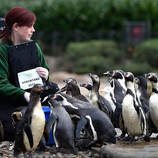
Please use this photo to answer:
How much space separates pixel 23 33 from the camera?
6.16 meters

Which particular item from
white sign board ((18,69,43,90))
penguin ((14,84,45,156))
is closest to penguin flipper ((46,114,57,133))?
penguin ((14,84,45,156))

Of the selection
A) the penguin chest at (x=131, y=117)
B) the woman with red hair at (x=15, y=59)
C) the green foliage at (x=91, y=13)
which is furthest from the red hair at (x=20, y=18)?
the green foliage at (x=91, y=13)

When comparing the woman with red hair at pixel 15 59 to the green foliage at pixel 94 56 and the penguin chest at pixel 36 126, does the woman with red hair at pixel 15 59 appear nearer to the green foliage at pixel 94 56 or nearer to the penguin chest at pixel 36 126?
the penguin chest at pixel 36 126

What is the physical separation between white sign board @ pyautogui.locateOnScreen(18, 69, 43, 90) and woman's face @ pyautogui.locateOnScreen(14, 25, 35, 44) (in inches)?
14.9

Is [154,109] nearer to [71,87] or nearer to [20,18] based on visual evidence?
[71,87]

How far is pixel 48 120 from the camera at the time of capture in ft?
18.8

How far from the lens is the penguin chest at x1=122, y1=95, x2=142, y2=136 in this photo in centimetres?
633

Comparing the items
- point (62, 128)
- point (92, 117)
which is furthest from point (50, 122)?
point (92, 117)

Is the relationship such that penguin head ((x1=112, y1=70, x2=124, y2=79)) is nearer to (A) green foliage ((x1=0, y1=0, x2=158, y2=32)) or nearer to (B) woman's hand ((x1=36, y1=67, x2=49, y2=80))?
(B) woman's hand ((x1=36, y1=67, x2=49, y2=80))

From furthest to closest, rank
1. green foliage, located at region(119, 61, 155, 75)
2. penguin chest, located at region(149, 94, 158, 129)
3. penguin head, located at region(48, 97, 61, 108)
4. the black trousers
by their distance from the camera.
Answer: green foliage, located at region(119, 61, 155, 75) < penguin chest, located at region(149, 94, 158, 129) < the black trousers < penguin head, located at region(48, 97, 61, 108)

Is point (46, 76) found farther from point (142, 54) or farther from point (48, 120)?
point (142, 54)

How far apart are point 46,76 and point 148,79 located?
146 centimetres

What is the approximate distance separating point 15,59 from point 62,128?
1.03 metres

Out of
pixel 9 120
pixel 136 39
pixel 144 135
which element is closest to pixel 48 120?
pixel 9 120
